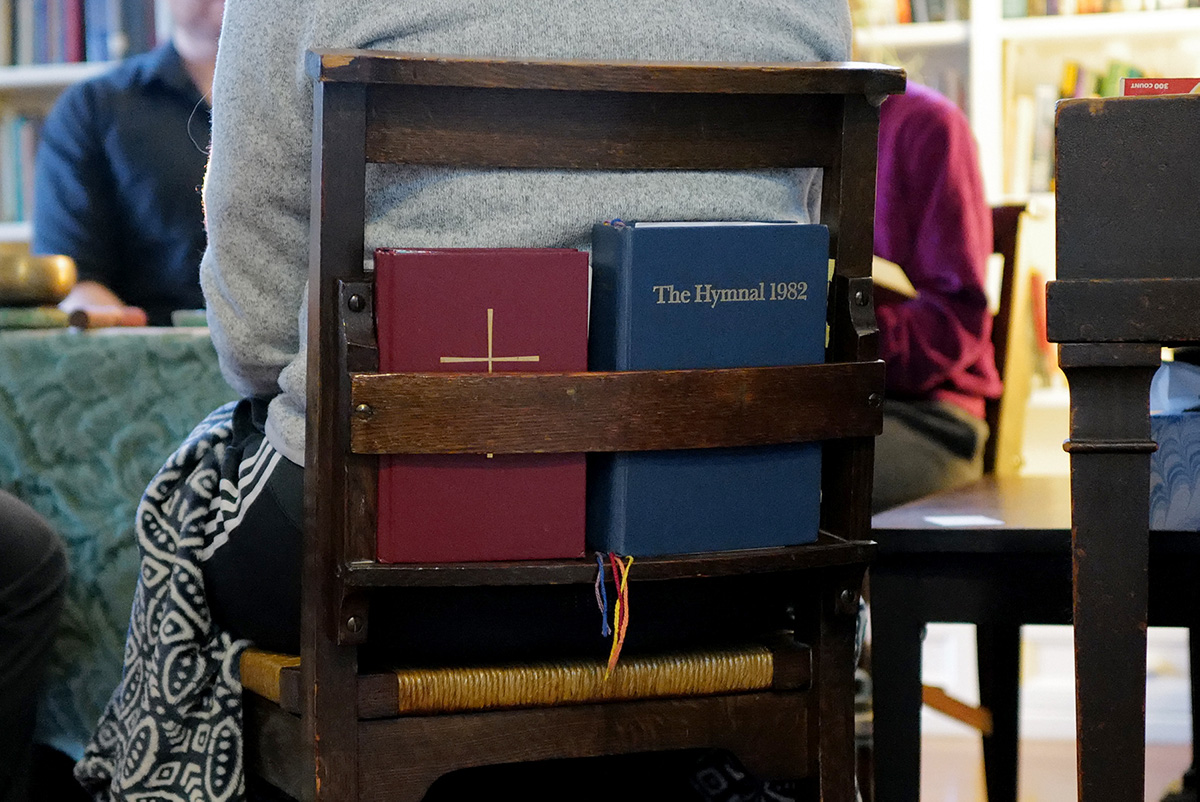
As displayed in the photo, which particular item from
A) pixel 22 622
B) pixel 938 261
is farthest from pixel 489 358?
pixel 938 261

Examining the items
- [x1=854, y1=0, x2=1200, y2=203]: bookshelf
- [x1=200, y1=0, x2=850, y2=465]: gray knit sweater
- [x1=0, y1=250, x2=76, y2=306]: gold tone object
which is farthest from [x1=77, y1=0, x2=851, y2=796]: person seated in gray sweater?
[x1=854, y1=0, x2=1200, y2=203]: bookshelf

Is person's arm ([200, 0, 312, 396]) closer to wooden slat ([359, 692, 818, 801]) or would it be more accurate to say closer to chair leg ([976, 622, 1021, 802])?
wooden slat ([359, 692, 818, 801])

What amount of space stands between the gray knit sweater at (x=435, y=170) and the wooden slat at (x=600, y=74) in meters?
0.09

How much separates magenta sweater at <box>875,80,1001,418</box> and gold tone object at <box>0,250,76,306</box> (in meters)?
1.13

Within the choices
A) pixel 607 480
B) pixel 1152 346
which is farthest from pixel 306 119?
pixel 1152 346

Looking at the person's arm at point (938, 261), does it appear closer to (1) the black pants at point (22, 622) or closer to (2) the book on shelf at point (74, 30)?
(1) the black pants at point (22, 622)

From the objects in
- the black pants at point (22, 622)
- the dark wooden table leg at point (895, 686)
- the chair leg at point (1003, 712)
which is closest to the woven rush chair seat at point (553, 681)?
the dark wooden table leg at point (895, 686)

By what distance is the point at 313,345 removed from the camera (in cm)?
87

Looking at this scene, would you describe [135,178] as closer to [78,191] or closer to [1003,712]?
[78,191]

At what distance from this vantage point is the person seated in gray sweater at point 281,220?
90 cm

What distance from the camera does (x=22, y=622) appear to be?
1.25 meters

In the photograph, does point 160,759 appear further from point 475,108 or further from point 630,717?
point 475,108

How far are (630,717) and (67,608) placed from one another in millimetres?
732

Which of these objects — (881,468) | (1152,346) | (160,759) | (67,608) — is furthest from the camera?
(881,468)
